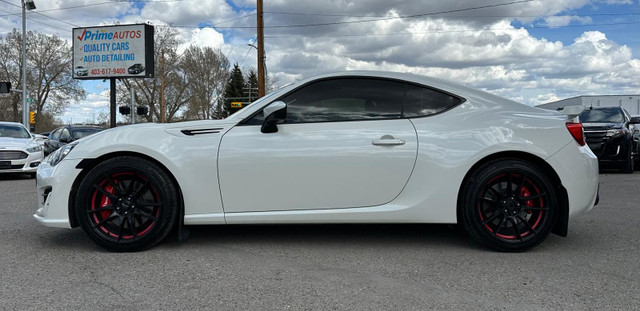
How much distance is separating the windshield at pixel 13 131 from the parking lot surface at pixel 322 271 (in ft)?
27.9

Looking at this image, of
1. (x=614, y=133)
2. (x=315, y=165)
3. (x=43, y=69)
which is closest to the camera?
(x=315, y=165)

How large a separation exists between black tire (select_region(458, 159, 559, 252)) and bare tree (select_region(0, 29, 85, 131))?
59.0 metres

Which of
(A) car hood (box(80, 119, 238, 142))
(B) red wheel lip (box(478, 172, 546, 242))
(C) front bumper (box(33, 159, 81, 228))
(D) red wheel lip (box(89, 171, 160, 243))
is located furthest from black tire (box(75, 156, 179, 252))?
(B) red wheel lip (box(478, 172, 546, 242))

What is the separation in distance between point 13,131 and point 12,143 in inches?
55.8

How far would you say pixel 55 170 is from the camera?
3.94m

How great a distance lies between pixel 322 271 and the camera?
136 inches

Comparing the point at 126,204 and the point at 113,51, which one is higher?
the point at 113,51

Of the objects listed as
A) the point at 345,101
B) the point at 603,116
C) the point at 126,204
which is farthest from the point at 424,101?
the point at 603,116

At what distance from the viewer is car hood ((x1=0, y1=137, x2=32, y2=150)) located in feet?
35.8

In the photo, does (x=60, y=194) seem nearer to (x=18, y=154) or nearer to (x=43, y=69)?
(x=18, y=154)

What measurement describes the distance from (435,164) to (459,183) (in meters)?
0.25

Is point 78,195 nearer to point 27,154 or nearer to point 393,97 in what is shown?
point 393,97

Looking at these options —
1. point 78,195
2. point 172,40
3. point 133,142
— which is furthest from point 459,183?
point 172,40

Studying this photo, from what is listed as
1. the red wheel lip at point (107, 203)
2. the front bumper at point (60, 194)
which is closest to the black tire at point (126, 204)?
the red wheel lip at point (107, 203)
